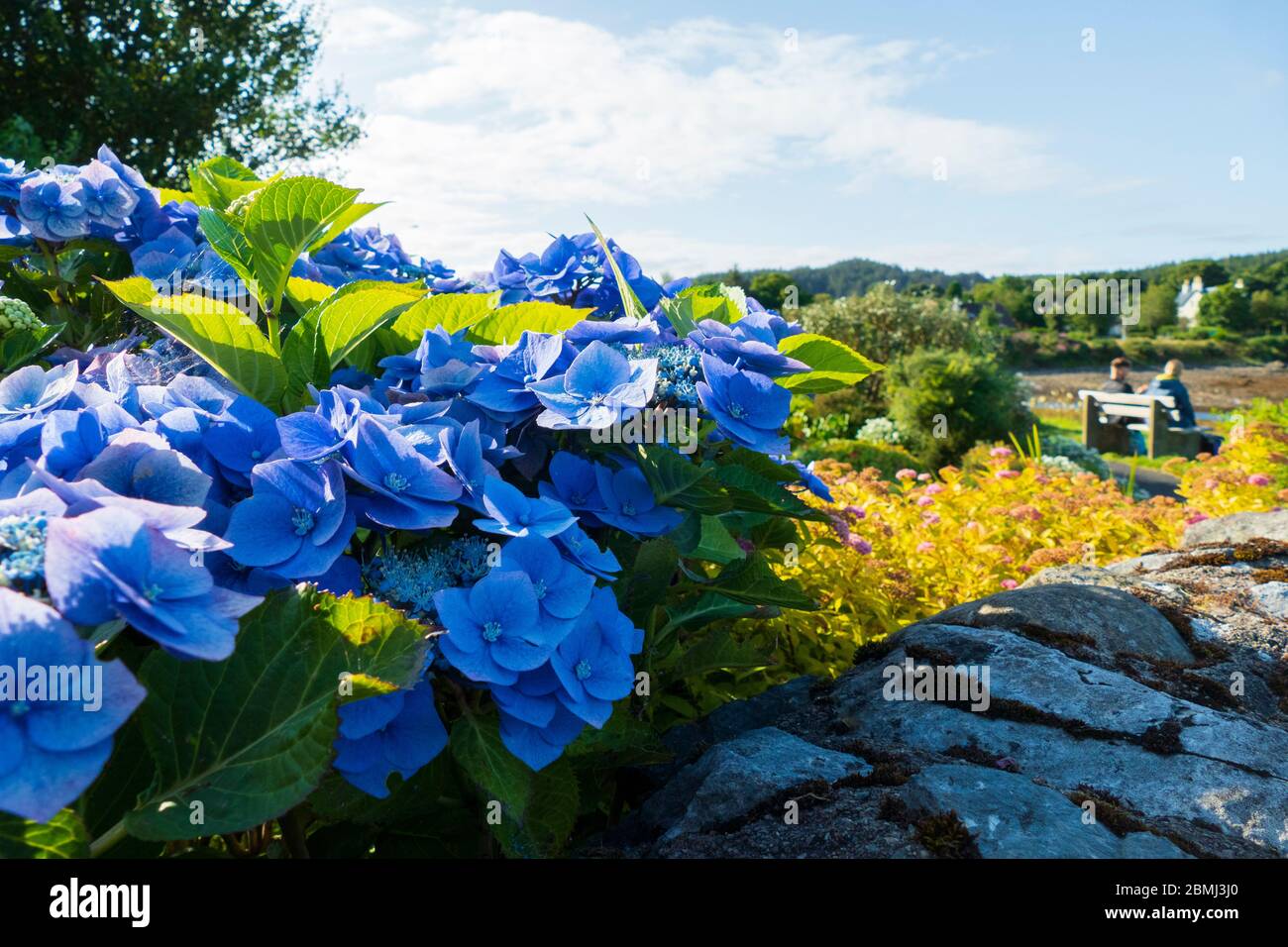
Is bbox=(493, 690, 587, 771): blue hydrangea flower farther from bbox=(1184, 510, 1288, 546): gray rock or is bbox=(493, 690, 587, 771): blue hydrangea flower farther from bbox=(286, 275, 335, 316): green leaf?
bbox=(1184, 510, 1288, 546): gray rock

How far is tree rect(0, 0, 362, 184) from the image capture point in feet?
42.9

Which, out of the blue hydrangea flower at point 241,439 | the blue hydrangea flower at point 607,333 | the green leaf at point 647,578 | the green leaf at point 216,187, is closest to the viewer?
the blue hydrangea flower at point 241,439

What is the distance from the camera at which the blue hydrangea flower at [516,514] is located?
1387 millimetres

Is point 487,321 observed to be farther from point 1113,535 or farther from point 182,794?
point 1113,535

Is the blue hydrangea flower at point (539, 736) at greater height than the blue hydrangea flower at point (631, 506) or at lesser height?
lesser

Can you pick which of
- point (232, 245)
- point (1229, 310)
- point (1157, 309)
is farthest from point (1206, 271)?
point (232, 245)

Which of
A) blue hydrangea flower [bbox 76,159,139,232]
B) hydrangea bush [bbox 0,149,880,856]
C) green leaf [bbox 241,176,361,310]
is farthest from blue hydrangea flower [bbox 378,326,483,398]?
blue hydrangea flower [bbox 76,159,139,232]

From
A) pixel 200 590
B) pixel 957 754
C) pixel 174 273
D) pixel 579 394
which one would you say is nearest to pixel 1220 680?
pixel 957 754

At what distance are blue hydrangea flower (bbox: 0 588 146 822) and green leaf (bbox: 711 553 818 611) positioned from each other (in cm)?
117

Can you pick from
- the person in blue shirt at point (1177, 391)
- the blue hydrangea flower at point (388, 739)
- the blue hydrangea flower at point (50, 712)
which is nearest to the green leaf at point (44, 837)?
the blue hydrangea flower at point (50, 712)

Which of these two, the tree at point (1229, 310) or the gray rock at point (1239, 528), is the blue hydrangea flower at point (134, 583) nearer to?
the gray rock at point (1239, 528)

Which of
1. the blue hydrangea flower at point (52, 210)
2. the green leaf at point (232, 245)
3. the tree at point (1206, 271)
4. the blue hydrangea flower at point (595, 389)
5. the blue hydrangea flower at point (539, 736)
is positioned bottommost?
the blue hydrangea flower at point (539, 736)

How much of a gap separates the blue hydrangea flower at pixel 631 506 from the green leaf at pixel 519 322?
1.17 feet

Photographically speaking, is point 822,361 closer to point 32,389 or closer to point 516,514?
point 516,514
